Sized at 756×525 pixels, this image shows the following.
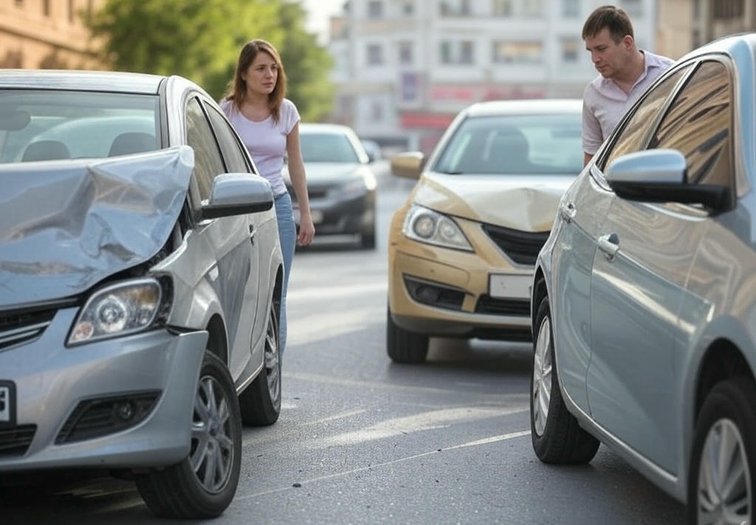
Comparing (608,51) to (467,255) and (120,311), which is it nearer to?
(467,255)

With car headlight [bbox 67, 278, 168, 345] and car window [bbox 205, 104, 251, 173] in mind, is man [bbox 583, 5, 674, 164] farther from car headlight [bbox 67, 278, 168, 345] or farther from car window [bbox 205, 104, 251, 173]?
car headlight [bbox 67, 278, 168, 345]

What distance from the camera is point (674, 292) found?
16.7 ft

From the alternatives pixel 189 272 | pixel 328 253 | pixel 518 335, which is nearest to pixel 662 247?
pixel 189 272

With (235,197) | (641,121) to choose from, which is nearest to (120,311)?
(235,197)

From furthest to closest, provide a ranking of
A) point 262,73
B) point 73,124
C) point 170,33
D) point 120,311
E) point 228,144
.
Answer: point 170,33
point 262,73
point 228,144
point 73,124
point 120,311

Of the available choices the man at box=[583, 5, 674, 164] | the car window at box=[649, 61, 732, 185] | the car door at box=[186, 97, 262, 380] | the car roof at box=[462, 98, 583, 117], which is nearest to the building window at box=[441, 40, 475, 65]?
the car roof at box=[462, 98, 583, 117]

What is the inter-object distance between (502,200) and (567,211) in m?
3.51

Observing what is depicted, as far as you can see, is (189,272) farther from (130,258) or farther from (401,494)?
(401,494)

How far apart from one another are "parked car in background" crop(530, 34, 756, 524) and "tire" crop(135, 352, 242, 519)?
1215 mm

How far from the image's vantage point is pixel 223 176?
660 centimetres

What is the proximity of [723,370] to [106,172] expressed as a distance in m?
→ 2.25

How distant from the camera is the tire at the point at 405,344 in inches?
433

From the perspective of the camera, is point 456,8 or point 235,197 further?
point 456,8

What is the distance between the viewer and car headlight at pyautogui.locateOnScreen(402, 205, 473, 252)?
10.5 metres
